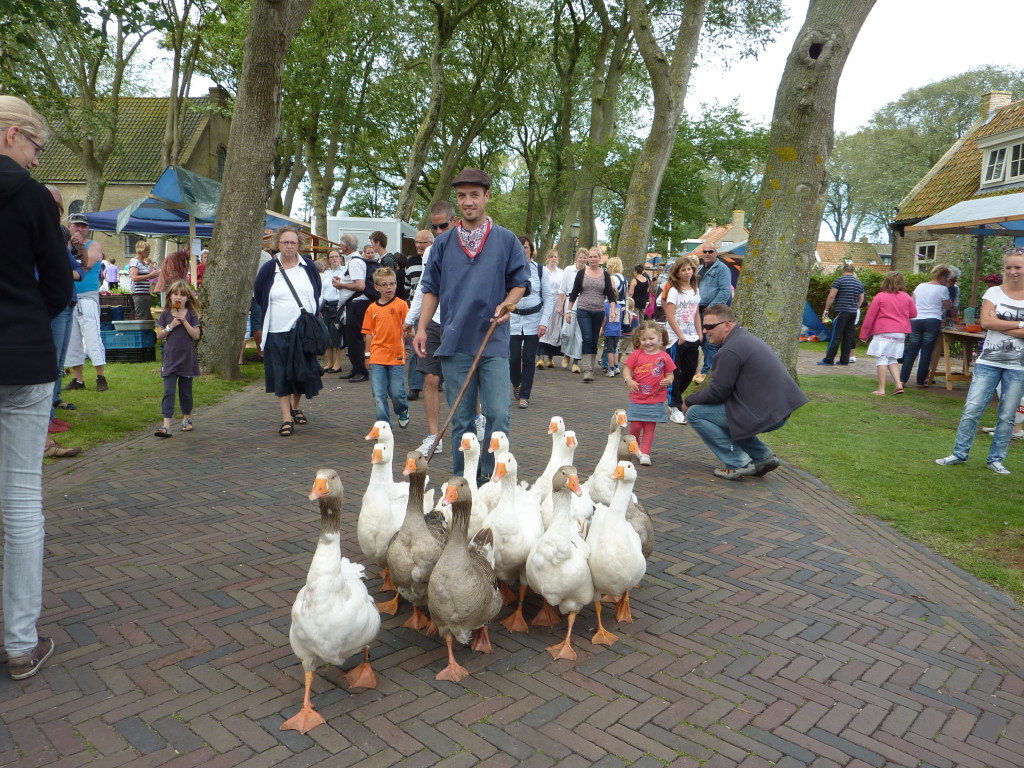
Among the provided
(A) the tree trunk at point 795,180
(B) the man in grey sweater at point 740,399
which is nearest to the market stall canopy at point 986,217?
(A) the tree trunk at point 795,180

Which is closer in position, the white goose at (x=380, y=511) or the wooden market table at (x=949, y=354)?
the white goose at (x=380, y=511)

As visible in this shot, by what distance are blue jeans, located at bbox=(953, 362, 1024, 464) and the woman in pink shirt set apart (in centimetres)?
453

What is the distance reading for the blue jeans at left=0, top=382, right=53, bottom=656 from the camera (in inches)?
123

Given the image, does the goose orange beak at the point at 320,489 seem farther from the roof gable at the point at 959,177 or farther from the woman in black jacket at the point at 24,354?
the roof gable at the point at 959,177

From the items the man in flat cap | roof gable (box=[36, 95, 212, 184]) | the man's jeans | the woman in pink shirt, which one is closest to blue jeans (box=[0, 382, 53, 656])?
the man in flat cap

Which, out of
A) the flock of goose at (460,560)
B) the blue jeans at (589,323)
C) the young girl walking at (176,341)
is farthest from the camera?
the blue jeans at (589,323)

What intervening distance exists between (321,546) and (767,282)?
27.8ft

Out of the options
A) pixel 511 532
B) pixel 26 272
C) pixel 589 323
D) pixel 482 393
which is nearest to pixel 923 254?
pixel 589 323

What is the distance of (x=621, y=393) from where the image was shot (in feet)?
37.1

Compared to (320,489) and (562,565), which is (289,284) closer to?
(320,489)

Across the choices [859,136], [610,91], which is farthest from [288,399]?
[859,136]

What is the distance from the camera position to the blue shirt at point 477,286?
5.11 m

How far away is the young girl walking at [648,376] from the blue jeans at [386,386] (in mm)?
2425

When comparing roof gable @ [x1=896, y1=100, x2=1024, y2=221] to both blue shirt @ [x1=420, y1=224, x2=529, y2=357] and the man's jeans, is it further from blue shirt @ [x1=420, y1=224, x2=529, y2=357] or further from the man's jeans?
blue shirt @ [x1=420, y1=224, x2=529, y2=357]
